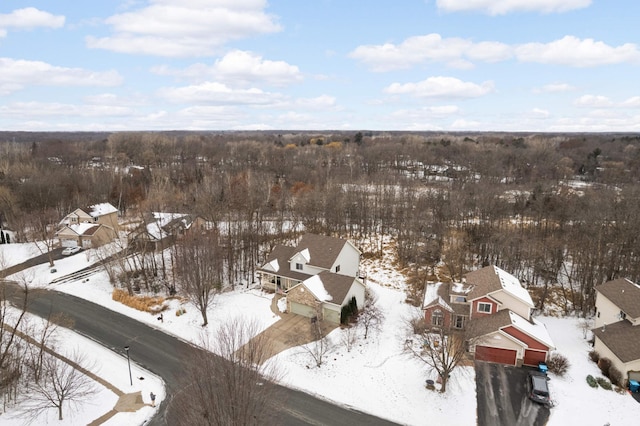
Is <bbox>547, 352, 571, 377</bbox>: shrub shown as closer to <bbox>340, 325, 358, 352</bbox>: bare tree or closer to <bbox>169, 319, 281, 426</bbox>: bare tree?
<bbox>340, 325, 358, 352</bbox>: bare tree

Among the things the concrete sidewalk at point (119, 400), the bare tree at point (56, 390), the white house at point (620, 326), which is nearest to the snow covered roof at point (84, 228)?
the concrete sidewalk at point (119, 400)

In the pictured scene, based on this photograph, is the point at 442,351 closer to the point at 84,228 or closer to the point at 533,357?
the point at 533,357

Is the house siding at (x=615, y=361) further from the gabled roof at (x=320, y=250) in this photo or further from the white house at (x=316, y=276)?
the gabled roof at (x=320, y=250)

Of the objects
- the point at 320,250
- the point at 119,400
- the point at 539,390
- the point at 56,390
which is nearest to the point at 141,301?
the point at 119,400

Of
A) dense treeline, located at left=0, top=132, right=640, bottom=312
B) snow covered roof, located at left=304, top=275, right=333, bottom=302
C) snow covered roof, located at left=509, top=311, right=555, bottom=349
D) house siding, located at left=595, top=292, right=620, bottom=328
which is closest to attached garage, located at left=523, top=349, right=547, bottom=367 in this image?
snow covered roof, located at left=509, top=311, right=555, bottom=349

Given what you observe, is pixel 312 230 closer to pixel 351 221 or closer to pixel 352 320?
pixel 351 221

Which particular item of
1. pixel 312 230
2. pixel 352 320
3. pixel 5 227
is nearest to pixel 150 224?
pixel 312 230
